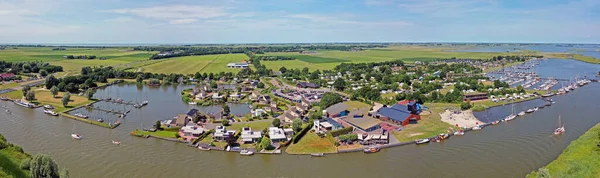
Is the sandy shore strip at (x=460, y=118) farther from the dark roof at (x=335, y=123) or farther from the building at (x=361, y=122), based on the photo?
the dark roof at (x=335, y=123)

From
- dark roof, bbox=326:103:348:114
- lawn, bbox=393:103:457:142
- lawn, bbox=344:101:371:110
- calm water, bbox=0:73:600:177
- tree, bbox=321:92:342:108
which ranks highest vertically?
tree, bbox=321:92:342:108

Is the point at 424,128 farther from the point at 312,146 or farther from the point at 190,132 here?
the point at 190,132

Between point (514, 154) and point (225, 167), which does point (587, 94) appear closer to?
point (514, 154)

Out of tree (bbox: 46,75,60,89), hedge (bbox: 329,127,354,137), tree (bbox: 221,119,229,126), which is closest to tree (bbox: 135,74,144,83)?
tree (bbox: 46,75,60,89)

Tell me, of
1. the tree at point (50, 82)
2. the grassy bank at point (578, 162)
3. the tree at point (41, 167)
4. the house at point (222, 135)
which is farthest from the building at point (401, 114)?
the tree at point (50, 82)

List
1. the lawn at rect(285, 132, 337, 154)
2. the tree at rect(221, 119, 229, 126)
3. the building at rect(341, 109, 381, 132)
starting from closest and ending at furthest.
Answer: the lawn at rect(285, 132, 337, 154), the building at rect(341, 109, 381, 132), the tree at rect(221, 119, 229, 126)

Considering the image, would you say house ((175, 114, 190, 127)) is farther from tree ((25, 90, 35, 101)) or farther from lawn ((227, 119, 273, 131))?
tree ((25, 90, 35, 101))
